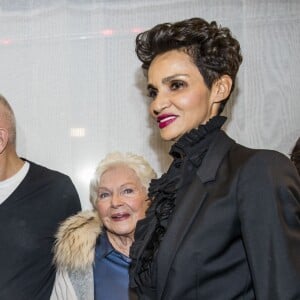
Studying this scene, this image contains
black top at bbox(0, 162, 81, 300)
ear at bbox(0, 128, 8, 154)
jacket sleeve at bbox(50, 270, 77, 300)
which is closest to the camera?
jacket sleeve at bbox(50, 270, 77, 300)

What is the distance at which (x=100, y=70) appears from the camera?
1999 mm

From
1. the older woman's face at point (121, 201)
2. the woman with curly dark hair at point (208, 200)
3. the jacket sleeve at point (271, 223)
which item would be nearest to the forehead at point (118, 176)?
the older woman's face at point (121, 201)

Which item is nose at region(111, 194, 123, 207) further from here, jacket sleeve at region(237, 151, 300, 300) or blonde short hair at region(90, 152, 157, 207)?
jacket sleeve at region(237, 151, 300, 300)

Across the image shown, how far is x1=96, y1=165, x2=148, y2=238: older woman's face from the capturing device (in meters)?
1.61

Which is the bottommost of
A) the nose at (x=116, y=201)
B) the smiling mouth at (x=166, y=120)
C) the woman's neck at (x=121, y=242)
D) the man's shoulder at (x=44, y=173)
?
the woman's neck at (x=121, y=242)

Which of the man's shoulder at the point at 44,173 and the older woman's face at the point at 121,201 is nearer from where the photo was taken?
the older woman's face at the point at 121,201

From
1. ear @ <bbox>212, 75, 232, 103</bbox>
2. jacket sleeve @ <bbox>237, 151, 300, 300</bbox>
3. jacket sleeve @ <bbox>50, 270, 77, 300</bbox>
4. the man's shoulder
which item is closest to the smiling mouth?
ear @ <bbox>212, 75, 232, 103</bbox>

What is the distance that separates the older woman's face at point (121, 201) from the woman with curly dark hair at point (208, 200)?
531 millimetres

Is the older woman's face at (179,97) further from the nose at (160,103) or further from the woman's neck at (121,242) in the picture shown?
the woman's neck at (121,242)

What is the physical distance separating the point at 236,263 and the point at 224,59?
468mm

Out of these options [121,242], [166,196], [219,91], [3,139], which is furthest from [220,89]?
[3,139]

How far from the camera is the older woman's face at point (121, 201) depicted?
1.61 meters

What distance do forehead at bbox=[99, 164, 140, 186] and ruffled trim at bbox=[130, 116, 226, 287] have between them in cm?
59

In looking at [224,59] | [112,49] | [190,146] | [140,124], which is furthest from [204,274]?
[112,49]
